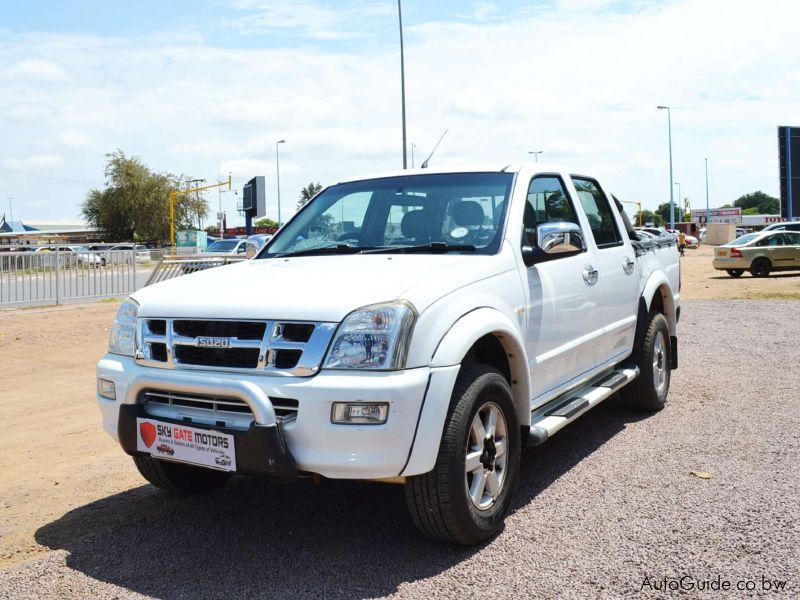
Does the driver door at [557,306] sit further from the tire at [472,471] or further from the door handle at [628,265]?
the door handle at [628,265]

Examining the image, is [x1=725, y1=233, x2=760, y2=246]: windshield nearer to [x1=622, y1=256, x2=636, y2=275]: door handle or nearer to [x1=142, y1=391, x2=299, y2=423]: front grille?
[x1=622, y1=256, x2=636, y2=275]: door handle

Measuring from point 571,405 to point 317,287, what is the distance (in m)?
1.93

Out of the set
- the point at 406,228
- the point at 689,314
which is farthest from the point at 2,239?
the point at 406,228

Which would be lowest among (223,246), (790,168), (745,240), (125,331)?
(125,331)

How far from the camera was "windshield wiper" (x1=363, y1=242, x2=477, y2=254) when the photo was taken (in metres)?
4.38

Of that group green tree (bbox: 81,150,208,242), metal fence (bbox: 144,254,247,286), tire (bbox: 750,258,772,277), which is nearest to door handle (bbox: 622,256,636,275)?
metal fence (bbox: 144,254,247,286)

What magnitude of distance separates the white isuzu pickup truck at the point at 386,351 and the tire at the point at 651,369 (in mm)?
1168

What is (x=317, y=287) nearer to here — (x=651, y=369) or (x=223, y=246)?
(x=651, y=369)

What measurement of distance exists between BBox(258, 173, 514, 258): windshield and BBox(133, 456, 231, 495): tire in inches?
54.0

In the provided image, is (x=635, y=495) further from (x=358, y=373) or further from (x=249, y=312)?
(x=249, y=312)

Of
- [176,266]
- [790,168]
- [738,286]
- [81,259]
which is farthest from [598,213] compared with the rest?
[790,168]

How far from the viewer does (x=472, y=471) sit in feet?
12.4

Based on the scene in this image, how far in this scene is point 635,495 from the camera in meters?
4.46

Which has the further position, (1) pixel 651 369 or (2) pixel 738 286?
(2) pixel 738 286
